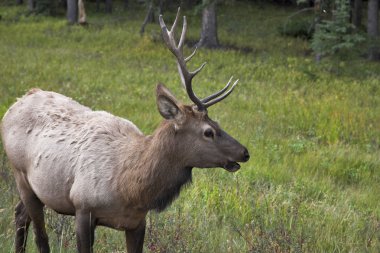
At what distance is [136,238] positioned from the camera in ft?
16.1

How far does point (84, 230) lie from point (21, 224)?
4.20ft

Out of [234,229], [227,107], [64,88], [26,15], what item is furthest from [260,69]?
[26,15]

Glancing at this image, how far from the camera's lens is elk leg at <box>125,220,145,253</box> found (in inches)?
193

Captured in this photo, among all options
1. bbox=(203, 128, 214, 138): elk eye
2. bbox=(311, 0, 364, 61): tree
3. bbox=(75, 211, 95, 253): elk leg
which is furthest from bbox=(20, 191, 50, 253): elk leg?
bbox=(311, 0, 364, 61): tree

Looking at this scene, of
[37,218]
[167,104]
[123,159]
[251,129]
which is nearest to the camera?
[167,104]

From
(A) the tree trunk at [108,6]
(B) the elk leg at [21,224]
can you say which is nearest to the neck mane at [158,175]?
(B) the elk leg at [21,224]

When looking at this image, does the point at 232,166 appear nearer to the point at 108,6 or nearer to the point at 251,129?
the point at 251,129

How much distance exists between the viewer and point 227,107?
12.9 meters

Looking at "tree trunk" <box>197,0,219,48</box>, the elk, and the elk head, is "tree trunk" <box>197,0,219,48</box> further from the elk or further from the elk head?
the elk head

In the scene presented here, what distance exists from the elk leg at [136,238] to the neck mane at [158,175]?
0.90 ft

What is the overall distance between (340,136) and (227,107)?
2.73 meters

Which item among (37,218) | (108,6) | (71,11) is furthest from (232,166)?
(108,6)

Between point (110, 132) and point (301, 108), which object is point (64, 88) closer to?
point (301, 108)

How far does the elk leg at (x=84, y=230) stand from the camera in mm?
4711
